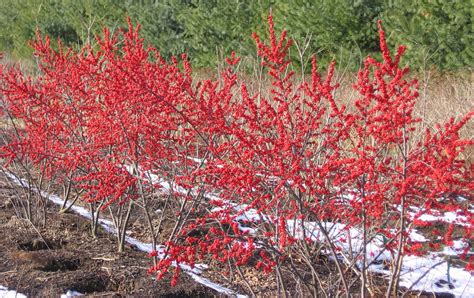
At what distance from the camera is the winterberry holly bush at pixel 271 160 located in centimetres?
290

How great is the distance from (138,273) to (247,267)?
83 centimetres

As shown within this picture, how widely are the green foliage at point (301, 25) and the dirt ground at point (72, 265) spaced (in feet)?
5.49

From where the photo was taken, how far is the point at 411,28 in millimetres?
9969

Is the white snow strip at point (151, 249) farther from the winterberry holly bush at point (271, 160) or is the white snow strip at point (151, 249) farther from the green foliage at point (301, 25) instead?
the green foliage at point (301, 25)

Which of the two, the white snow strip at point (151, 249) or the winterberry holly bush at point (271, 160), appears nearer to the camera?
the winterberry holly bush at point (271, 160)

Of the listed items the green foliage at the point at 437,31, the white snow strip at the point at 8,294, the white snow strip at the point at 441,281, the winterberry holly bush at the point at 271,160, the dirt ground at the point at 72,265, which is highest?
the green foliage at the point at 437,31

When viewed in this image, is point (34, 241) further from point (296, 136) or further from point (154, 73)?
point (296, 136)

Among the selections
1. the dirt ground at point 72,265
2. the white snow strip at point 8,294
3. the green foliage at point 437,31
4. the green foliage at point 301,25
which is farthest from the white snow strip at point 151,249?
the green foliage at point 437,31

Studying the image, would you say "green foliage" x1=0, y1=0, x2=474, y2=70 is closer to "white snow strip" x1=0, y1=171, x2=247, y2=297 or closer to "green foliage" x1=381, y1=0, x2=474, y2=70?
"green foliage" x1=381, y1=0, x2=474, y2=70

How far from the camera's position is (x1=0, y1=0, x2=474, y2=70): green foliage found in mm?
9797

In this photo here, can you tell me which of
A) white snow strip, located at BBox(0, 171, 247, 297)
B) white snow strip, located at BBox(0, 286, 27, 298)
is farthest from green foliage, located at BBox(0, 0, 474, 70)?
white snow strip, located at BBox(0, 286, 27, 298)

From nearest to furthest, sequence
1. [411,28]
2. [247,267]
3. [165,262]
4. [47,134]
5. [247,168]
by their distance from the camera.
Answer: [165,262] < [247,168] < [247,267] < [47,134] < [411,28]

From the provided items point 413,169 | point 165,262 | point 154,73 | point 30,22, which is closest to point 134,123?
point 154,73

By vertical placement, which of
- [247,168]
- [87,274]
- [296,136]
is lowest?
[87,274]
